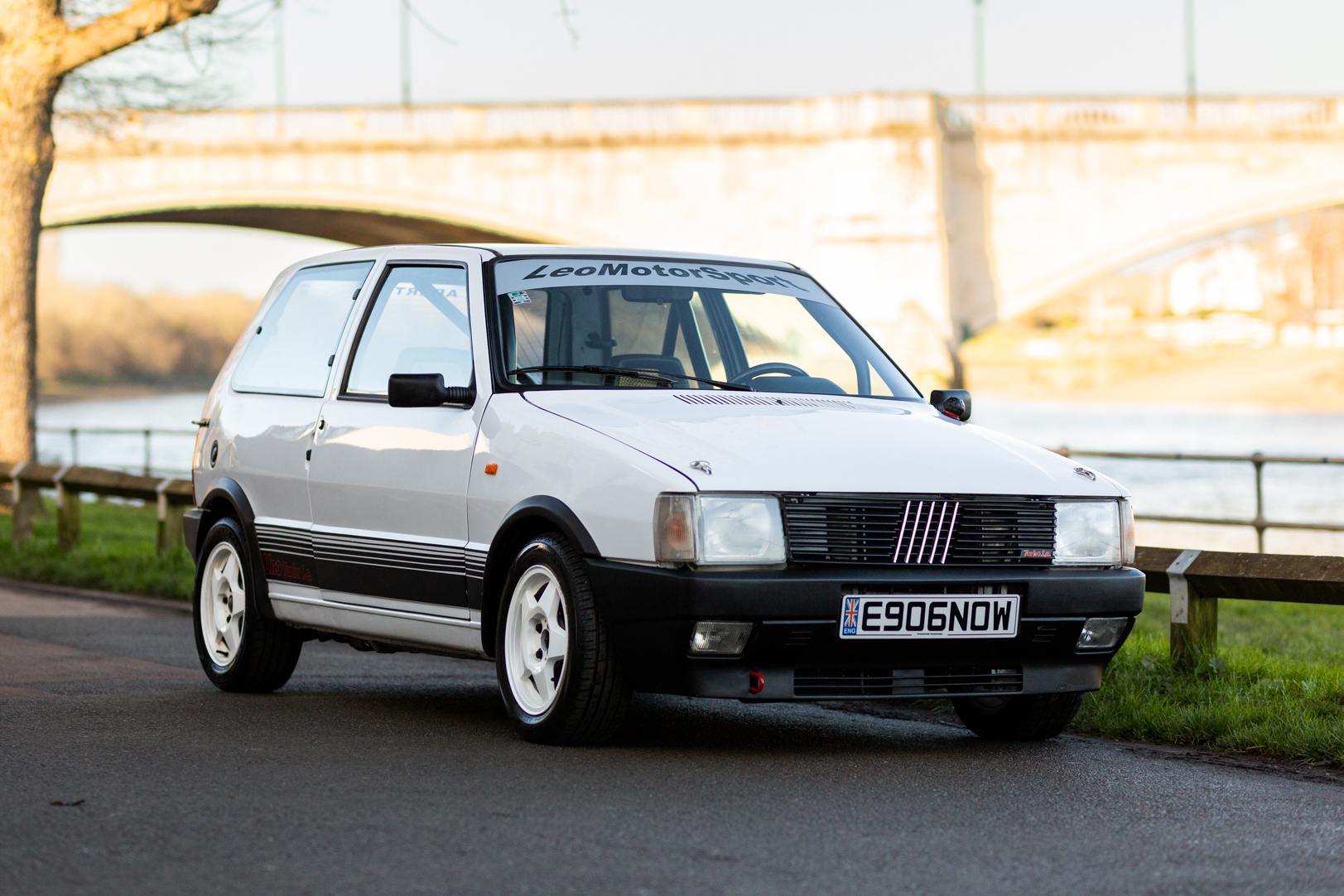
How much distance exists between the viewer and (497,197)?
46562 millimetres

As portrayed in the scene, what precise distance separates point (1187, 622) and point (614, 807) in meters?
3.31

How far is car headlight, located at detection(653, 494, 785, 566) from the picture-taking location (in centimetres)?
536

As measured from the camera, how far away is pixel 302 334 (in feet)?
24.9

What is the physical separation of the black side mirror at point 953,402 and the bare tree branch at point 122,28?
10.3 metres

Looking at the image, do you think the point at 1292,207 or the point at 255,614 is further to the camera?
the point at 1292,207

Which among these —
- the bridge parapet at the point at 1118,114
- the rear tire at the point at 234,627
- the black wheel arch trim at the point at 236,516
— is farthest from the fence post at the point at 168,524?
the bridge parapet at the point at 1118,114

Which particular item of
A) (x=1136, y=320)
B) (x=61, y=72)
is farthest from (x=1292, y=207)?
(x=1136, y=320)

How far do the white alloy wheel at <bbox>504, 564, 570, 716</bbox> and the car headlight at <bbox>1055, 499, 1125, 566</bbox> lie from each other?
64.3 inches

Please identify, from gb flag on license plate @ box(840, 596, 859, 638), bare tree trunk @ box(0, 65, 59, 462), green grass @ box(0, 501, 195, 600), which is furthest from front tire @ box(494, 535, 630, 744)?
bare tree trunk @ box(0, 65, 59, 462)

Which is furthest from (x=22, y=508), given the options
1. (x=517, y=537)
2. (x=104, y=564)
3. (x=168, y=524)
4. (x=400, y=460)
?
(x=517, y=537)

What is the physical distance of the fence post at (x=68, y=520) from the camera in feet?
45.9

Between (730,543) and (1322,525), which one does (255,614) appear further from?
(1322,525)

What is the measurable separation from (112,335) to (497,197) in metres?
51.8

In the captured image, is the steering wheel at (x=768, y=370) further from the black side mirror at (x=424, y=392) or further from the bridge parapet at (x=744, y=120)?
the bridge parapet at (x=744, y=120)
